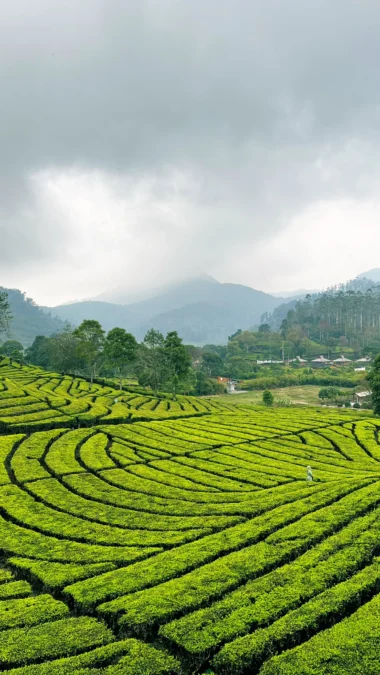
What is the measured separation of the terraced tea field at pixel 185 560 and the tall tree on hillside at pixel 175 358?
131 ft

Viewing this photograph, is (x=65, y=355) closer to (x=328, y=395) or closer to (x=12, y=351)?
(x=12, y=351)

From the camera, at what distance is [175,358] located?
71.8 meters

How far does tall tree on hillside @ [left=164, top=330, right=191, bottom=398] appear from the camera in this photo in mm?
71438

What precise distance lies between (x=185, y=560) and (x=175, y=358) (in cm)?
5776

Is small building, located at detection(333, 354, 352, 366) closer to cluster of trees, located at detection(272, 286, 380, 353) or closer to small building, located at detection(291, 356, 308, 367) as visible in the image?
small building, located at detection(291, 356, 308, 367)

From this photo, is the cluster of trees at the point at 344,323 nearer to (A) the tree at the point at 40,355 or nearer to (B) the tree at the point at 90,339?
(A) the tree at the point at 40,355

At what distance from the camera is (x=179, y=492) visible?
2256 centimetres

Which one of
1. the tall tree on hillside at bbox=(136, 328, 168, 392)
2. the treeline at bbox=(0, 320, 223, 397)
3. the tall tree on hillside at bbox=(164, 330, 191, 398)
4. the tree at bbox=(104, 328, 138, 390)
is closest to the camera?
the treeline at bbox=(0, 320, 223, 397)

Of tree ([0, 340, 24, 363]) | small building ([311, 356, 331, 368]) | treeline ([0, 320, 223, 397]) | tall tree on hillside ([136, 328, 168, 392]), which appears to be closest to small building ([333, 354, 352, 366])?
small building ([311, 356, 331, 368])

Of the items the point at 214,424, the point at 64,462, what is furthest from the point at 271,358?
the point at 64,462

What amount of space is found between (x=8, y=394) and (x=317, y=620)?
37846 mm

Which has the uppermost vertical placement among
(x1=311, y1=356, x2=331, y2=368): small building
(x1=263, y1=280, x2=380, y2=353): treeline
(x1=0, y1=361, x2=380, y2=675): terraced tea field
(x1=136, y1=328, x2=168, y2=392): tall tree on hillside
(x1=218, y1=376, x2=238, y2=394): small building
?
(x1=263, y1=280, x2=380, y2=353): treeline

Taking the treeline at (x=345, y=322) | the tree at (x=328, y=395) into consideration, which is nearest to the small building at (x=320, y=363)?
the treeline at (x=345, y=322)

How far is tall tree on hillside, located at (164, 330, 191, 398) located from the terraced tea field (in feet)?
131
